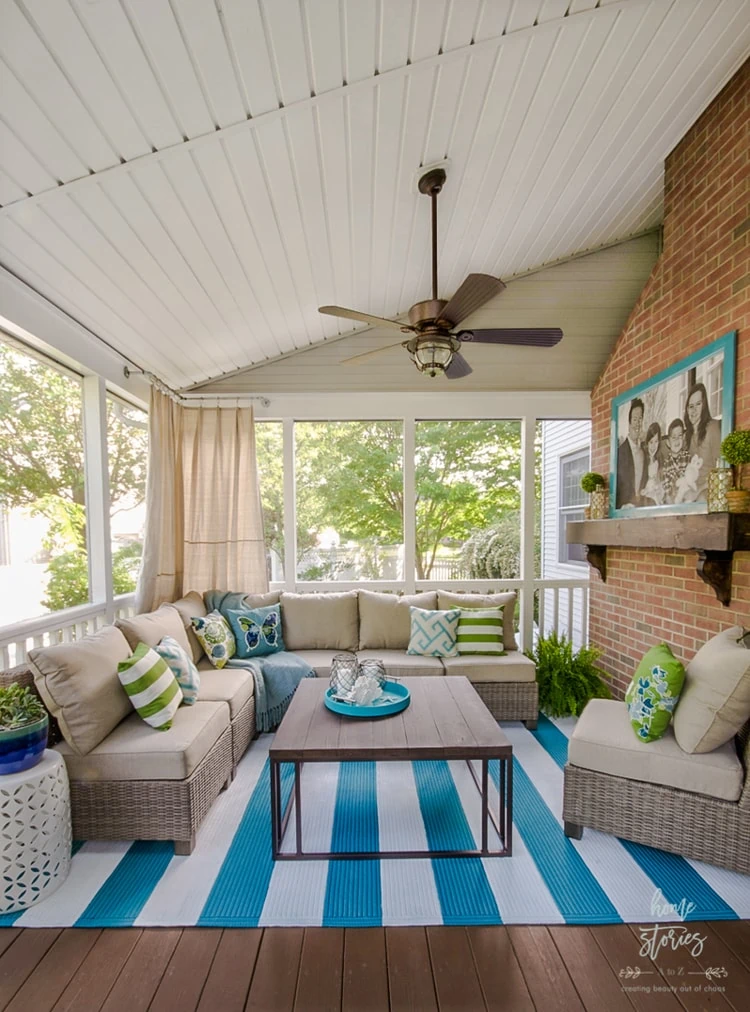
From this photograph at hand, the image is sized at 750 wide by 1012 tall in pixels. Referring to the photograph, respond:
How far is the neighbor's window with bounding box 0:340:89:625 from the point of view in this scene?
140 inches

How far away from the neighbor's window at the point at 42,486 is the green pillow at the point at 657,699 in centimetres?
360

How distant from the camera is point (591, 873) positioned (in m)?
1.96

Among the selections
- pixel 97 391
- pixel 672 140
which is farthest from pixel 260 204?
pixel 672 140

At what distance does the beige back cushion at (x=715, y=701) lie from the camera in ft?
6.31

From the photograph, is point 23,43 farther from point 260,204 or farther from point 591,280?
point 591,280

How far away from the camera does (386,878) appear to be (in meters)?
1.93

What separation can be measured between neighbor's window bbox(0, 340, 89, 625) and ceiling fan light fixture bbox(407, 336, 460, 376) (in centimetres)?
264

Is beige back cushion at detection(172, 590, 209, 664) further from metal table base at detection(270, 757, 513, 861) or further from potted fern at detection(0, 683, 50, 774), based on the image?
metal table base at detection(270, 757, 513, 861)

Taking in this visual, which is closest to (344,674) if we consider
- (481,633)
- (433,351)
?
(481,633)

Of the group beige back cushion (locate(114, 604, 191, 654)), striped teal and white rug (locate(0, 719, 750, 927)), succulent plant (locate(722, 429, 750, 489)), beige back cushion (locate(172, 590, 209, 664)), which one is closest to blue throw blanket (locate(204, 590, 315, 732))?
beige back cushion (locate(172, 590, 209, 664))

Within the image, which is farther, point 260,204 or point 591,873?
point 260,204

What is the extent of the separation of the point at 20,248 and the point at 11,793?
228 centimetres

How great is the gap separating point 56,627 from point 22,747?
1005mm

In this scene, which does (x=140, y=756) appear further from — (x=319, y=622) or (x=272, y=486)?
(x=272, y=486)
